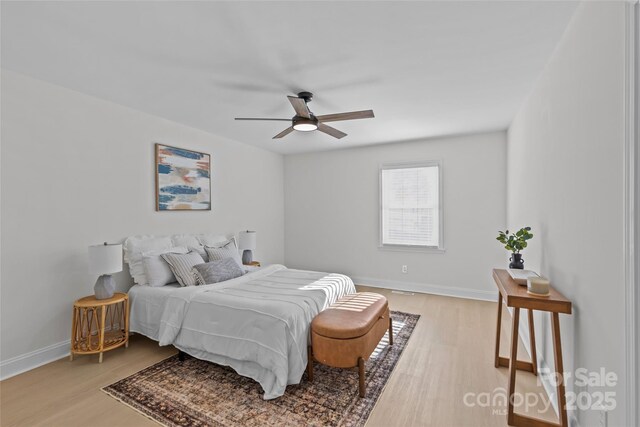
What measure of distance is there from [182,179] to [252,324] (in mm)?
2484

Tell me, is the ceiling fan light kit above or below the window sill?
above

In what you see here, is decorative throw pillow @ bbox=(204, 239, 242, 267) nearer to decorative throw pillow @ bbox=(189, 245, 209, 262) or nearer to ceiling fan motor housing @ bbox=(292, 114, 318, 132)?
decorative throw pillow @ bbox=(189, 245, 209, 262)

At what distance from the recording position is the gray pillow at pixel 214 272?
314 centimetres

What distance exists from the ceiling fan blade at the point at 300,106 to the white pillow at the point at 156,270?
86.1 inches

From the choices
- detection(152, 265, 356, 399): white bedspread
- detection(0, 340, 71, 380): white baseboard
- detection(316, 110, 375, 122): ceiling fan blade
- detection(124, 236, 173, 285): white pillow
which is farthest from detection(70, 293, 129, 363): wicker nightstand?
detection(316, 110, 375, 122): ceiling fan blade

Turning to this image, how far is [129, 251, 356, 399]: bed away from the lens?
2.25 meters

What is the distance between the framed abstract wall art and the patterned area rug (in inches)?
78.9

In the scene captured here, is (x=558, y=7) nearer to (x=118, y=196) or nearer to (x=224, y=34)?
(x=224, y=34)

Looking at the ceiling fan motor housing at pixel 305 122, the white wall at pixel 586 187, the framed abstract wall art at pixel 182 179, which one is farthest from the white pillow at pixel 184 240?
the white wall at pixel 586 187

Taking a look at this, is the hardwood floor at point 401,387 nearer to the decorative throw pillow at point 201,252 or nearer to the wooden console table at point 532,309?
the wooden console table at point 532,309

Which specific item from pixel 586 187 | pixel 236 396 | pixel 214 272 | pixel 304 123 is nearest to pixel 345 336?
pixel 236 396

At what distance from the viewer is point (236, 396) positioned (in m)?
2.21

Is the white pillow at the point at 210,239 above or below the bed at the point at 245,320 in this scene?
above

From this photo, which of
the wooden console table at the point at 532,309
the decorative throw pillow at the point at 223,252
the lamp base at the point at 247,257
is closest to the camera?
the wooden console table at the point at 532,309
